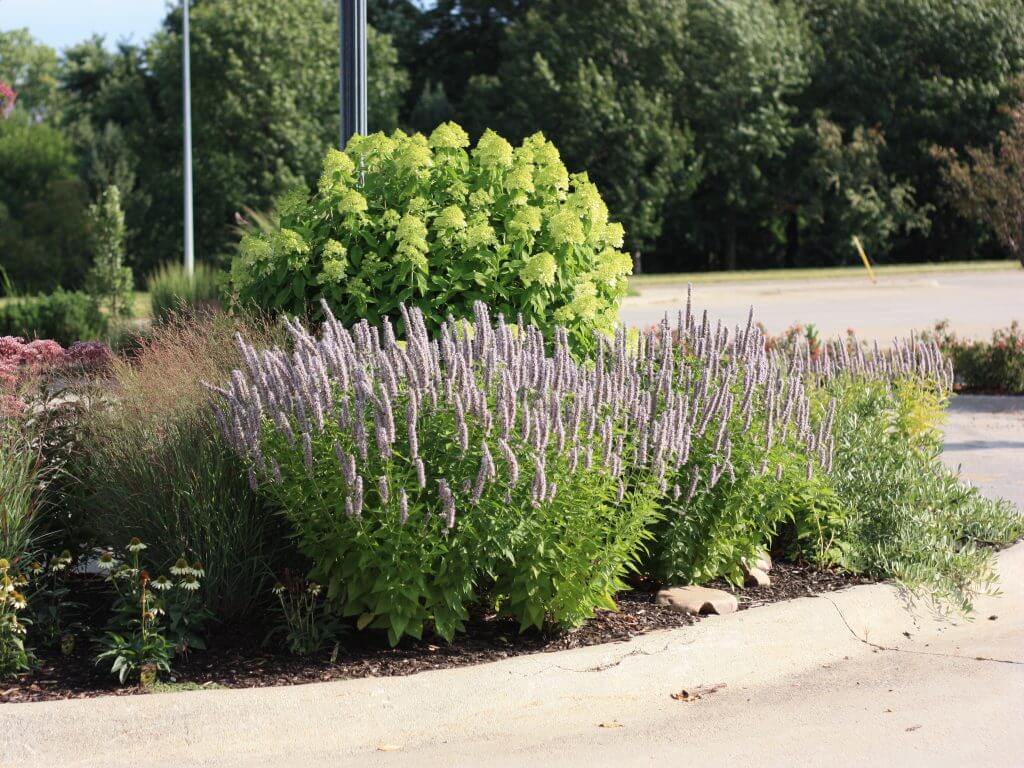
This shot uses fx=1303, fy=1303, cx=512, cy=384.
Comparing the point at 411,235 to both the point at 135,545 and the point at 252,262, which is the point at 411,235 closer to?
the point at 252,262

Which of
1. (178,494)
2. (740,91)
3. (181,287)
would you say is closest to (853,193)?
(740,91)

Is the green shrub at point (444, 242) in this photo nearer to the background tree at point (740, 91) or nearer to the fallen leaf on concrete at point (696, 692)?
the fallen leaf on concrete at point (696, 692)

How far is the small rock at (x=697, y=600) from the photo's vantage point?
5.75m

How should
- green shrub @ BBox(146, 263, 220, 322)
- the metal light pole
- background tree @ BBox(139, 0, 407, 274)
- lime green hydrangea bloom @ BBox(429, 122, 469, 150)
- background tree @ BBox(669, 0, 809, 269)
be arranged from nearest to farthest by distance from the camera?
lime green hydrangea bloom @ BBox(429, 122, 469, 150), the metal light pole, green shrub @ BBox(146, 263, 220, 322), background tree @ BBox(139, 0, 407, 274), background tree @ BBox(669, 0, 809, 269)

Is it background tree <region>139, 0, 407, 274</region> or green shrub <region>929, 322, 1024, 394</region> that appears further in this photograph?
background tree <region>139, 0, 407, 274</region>

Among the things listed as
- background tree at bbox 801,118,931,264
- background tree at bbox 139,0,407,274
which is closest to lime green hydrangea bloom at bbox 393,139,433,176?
background tree at bbox 139,0,407,274

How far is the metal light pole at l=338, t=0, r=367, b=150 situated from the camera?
8133 millimetres

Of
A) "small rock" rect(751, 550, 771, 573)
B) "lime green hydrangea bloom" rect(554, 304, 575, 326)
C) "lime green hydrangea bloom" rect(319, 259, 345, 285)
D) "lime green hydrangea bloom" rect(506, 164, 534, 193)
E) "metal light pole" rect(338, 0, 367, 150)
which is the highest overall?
"metal light pole" rect(338, 0, 367, 150)

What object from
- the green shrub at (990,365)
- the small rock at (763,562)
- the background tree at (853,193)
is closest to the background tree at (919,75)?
the background tree at (853,193)

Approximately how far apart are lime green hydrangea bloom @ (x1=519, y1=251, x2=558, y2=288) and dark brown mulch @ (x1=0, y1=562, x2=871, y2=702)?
1917 mm

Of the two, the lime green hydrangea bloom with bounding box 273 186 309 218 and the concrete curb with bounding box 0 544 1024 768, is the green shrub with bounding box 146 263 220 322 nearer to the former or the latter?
the lime green hydrangea bloom with bounding box 273 186 309 218

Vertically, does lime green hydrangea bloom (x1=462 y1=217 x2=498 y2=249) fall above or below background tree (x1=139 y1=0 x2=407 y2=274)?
below

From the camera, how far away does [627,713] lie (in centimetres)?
495

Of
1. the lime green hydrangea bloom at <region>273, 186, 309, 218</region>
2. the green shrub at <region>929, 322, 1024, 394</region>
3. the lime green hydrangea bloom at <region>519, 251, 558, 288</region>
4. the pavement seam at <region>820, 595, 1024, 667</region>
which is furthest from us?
the green shrub at <region>929, 322, 1024, 394</region>
